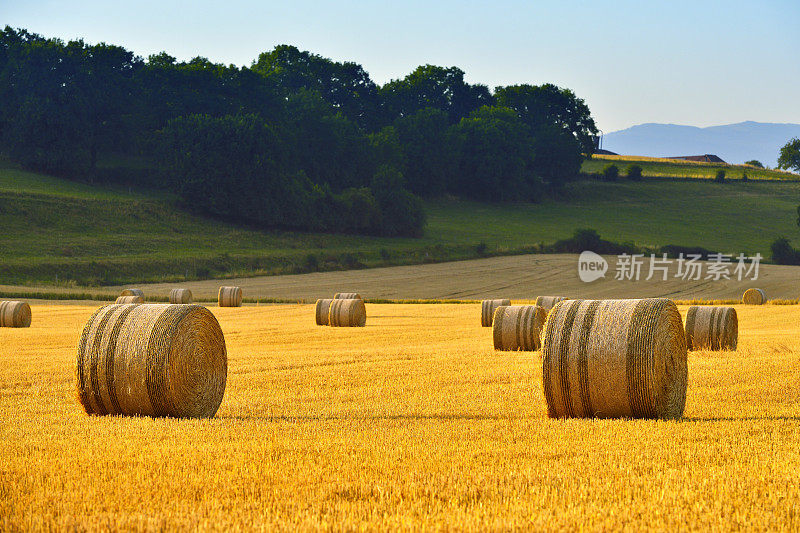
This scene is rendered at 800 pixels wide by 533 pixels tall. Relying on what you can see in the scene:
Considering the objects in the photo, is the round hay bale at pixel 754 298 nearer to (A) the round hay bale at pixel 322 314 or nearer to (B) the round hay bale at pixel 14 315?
(A) the round hay bale at pixel 322 314

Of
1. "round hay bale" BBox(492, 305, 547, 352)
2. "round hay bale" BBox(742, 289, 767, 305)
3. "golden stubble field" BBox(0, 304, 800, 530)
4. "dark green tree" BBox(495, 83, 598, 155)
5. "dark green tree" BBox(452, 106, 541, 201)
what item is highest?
"dark green tree" BBox(495, 83, 598, 155)

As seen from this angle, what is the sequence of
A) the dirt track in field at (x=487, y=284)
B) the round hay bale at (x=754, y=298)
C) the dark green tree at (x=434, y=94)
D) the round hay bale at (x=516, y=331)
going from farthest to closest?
the dark green tree at (x=434, y=94) → the dirt track in field at (x=487, y=284) → the round hay bale at (x=754, y=298) → the round hay bale at (x=516, y=331)

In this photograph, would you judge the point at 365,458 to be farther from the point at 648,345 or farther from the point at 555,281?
the point at 555,281

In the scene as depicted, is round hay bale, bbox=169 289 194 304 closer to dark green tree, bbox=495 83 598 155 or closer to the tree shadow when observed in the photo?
the tree shadow

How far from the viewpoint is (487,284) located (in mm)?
51406

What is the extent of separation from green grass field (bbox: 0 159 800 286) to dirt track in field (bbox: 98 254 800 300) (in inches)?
131

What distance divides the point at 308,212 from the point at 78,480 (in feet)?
202

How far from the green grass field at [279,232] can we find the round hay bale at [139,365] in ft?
122

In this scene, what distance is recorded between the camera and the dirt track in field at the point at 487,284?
148ft

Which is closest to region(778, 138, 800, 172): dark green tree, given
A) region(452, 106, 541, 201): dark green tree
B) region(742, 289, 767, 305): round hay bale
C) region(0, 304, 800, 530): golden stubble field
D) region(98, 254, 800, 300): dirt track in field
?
region(452, 106, 541, 201): dark green tree

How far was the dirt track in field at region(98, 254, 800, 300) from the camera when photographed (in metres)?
45.2

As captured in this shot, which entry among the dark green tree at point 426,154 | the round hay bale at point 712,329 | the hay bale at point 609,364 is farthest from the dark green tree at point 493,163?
the hay bale at point 609,364

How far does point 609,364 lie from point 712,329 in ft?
32.3

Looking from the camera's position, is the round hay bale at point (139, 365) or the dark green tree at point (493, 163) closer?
the round hay bale at point (139, 365)
